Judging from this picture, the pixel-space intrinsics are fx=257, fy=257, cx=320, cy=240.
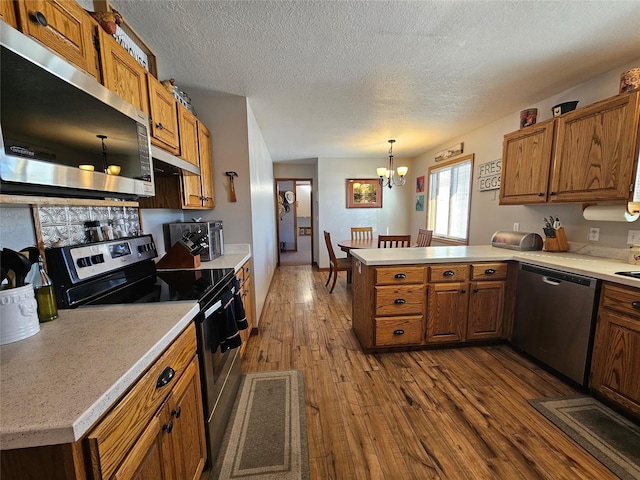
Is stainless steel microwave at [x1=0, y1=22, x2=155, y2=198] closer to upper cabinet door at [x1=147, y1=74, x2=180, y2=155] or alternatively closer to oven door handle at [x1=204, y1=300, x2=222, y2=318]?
upper cabinet door at [x1=147, y1=74, x2=180, y2=155]

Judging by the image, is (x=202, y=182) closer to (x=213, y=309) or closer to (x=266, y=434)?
(x=213, y=309)

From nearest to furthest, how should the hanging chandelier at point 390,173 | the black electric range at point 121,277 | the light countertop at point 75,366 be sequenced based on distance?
the light countertop at point 75,366 < the black electric range at point 121,277 < the hanging chandelier at point 390,173

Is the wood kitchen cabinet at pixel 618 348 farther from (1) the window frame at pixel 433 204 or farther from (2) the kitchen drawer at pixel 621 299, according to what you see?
(1) the window frame at pixel 433 204

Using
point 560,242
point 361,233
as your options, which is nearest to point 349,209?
point 361,233

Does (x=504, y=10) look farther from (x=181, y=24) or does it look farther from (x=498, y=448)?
(x=498, y=448)

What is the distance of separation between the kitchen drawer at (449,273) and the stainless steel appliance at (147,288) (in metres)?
1.69

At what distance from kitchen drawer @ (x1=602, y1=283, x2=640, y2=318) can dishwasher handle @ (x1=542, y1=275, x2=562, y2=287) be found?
292 millimetres

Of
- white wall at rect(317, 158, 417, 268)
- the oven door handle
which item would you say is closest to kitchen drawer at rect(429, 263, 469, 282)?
the oven door handle

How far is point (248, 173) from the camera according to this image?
2.59 m

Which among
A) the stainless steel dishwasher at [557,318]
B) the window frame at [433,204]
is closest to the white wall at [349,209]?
the window frame at [433,204]

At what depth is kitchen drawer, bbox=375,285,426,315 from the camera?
2258mm

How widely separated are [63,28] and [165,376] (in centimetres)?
134

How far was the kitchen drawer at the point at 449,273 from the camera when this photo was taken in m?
2.28

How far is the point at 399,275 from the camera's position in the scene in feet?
7.37
